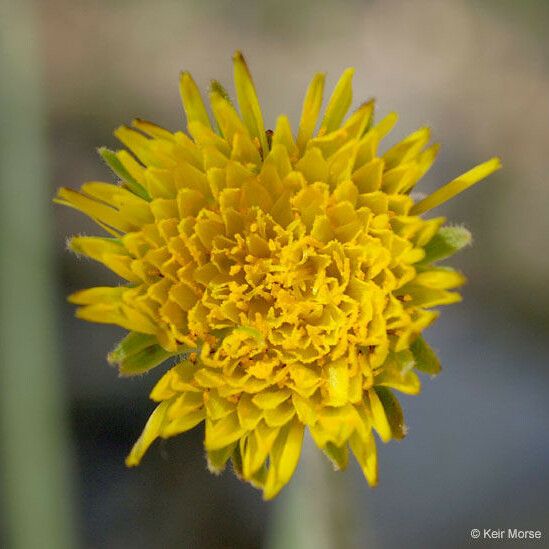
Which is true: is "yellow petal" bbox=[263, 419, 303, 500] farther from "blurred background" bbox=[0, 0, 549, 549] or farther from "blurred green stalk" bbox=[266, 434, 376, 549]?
"blurred background" bbox=[0, 0, 549, 549]

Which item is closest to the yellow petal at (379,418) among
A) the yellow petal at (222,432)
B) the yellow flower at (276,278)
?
the yellow flower at (276,278)

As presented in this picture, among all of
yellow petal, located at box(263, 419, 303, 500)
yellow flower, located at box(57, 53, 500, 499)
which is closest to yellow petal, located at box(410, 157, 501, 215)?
yellow flower, located at box(57, 53, 500, 499)

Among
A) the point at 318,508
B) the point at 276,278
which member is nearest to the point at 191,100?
the point at 276,278

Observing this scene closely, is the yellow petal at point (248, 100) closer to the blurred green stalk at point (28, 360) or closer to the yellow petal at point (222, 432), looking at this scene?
the yellow petal at point (222, 432)

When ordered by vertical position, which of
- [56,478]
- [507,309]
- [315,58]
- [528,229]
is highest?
[315,58]

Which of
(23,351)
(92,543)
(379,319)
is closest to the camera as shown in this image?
(379,319)

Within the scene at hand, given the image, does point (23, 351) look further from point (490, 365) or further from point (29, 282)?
point (490, 365)

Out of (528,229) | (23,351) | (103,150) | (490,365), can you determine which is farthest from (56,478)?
(528,229)
